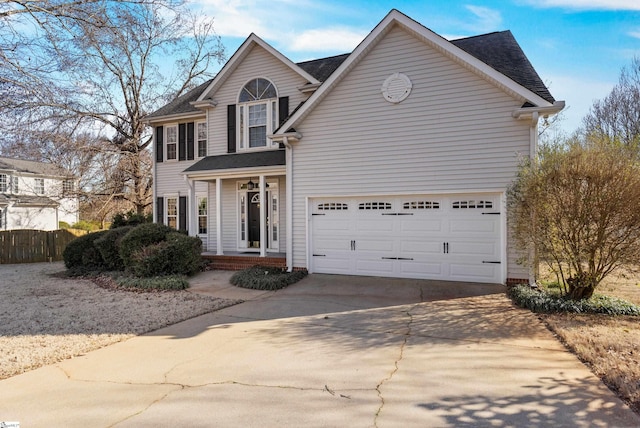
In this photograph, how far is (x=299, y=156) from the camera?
11609mm

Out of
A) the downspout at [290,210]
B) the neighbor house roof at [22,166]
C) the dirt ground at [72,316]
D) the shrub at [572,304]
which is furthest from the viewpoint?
the neighbor house roof at [22,166]

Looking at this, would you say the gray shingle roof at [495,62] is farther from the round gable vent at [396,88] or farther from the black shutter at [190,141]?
the round gable vent at [396,88]

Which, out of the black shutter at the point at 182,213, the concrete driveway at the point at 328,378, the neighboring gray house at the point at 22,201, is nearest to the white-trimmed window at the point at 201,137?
the black shutter at the point at 182,213

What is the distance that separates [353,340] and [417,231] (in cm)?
515

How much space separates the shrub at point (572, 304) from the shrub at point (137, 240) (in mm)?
10165

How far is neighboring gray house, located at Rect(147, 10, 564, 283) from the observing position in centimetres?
943

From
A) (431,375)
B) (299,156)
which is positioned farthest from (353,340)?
(299,156)

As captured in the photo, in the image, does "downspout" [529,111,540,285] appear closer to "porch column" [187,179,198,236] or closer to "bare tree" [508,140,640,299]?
"bare tree" [508,140,640,299]

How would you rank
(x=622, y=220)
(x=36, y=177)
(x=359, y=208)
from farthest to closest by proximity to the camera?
(x=36, y=177) < (x=359, y=208) < (x=622, y=220)

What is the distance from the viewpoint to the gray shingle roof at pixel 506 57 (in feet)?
32.2

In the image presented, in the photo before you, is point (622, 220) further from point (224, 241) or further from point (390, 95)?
point (224, 241)

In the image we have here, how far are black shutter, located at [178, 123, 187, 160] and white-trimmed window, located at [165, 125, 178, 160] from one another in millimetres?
265

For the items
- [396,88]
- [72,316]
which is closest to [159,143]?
[72,316]

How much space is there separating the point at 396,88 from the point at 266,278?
6175 mm
